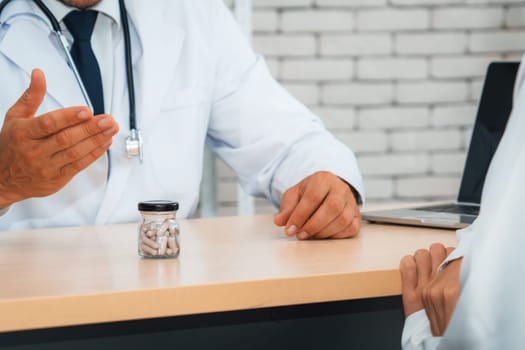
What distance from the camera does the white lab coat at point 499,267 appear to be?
72 cm

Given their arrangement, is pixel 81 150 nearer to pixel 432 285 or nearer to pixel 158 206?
pixel 158 206

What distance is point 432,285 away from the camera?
2.82 ft

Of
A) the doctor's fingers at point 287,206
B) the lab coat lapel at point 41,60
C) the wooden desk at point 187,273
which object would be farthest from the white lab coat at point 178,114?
the wooden desk at point 187,273

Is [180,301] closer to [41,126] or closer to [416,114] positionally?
[41,126]

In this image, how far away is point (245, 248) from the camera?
116 centimetres

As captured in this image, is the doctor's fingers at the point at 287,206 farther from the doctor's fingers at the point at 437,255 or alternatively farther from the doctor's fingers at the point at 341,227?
the doctor's fingers at the point at 437,255

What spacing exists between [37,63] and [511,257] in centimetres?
107

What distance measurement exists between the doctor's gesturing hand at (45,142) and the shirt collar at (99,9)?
18.0 inches

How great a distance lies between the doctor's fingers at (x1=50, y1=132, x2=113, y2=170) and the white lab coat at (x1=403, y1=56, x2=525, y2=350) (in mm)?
540

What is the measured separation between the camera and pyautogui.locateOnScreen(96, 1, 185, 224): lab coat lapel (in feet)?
5.07

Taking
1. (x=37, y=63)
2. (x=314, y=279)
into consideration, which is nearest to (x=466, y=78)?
(x=37, y=63)

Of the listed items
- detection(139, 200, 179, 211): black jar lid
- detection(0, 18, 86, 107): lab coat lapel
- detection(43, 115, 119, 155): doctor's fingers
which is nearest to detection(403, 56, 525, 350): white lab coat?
detection(139, 200, 179, 211): black jar lid

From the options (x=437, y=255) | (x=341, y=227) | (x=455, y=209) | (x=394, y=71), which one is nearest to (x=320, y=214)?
(x=341, y=227)

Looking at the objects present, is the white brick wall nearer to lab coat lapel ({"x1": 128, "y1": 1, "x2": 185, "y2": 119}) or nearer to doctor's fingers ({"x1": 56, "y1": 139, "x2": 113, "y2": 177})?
lab coat lapel ({"x1": 128, "y1": 1, "x2": 185, "y2": 119})
